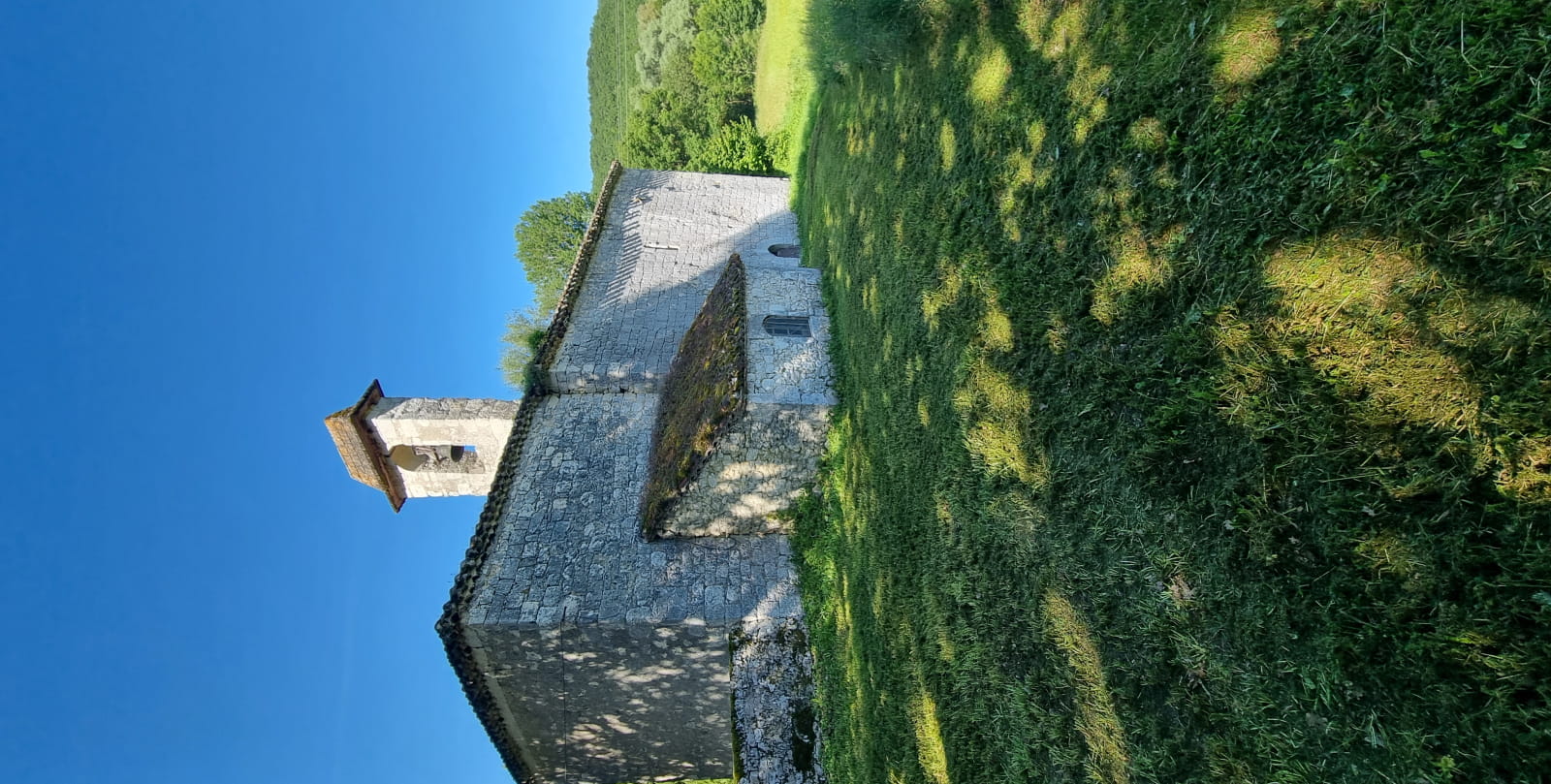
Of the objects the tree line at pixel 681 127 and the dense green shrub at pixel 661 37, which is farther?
the dense green shrub at pixel 661 37

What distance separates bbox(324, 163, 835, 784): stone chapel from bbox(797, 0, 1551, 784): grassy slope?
2996mm

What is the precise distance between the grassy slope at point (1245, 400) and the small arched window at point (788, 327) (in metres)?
3.25

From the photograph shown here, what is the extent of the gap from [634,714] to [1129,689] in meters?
7.13

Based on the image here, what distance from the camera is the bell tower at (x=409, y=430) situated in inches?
417

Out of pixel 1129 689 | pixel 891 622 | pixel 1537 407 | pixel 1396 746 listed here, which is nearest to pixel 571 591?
pixel 891 622

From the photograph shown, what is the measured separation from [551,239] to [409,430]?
50.8ft

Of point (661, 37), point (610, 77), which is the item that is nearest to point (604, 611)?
point (661, 37)

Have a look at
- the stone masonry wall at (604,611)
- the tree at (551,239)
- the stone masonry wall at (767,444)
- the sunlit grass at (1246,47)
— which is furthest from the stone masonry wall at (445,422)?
the tree at (551,239)

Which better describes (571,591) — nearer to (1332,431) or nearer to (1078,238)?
(1078,238)

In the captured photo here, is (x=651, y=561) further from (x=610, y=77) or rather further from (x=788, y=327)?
(x=610, y=77)

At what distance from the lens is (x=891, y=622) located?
600cm

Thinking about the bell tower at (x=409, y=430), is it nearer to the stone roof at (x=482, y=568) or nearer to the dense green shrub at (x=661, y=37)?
the stone roof at (x=482, y=568)

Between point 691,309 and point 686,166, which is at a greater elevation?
point 686,166

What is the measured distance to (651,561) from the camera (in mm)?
8125
